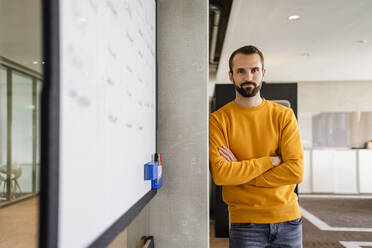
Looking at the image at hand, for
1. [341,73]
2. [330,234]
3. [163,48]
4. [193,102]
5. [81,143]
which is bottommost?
[330,234]

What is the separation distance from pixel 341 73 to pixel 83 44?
23.9ft

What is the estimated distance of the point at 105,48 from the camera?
0.59m

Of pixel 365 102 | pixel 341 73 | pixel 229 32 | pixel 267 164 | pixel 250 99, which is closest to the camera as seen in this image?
pixel 267 164

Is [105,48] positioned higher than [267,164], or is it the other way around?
[105,48]

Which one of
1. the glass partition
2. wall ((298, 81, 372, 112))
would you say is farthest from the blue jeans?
wall ((298, 81, 372, 112))

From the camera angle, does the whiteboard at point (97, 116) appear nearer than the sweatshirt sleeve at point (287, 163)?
Yes

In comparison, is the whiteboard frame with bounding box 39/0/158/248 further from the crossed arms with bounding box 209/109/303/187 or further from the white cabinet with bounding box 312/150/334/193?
the white cabinet with bounding box 312/150/334/193

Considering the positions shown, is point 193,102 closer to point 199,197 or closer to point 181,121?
point 181,121

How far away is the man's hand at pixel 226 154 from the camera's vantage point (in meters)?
1.40

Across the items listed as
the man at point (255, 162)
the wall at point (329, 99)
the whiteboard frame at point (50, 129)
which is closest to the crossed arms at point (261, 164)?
the man at point (255, 162)

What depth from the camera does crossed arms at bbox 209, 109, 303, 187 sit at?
4.38ft

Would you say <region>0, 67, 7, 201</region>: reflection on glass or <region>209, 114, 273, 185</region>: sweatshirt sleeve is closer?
<region>209, 114, 273, 185</region>: sweatshirt sleeve

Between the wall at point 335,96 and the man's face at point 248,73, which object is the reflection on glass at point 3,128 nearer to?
the man's face at point 248,73

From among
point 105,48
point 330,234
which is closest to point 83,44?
point 105,48
